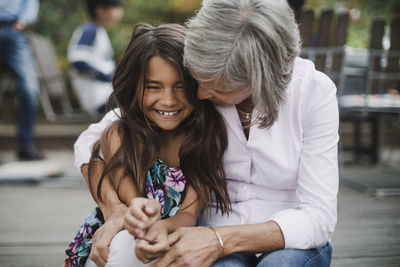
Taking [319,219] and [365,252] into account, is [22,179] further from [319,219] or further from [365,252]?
[319,219]

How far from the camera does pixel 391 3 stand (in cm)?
606

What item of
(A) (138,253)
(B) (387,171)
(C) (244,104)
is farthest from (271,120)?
(B) (387,171)

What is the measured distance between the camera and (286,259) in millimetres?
1263

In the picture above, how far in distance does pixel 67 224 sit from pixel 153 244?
4.72 feet

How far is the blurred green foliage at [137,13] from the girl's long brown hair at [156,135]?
15.3ft

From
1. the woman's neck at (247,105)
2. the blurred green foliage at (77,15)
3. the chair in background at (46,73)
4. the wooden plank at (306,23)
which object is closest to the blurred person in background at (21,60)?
the chair in background at (46,73)

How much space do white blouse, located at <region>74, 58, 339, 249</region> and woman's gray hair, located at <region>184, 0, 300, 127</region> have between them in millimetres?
145

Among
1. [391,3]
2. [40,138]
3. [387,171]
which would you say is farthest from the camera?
[391,3]

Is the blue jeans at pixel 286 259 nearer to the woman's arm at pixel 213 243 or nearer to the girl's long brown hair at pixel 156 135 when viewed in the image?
the woman's arm at pixel 213 243

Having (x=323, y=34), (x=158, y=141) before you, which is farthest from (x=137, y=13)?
(x=158, y=141)

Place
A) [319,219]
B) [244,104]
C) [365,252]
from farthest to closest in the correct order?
[365,252]
[244,104]
[319,219]

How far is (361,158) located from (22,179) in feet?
9.38

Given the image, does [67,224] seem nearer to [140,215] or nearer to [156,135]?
[156,135]

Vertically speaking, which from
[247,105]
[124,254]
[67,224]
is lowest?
[67,224]
